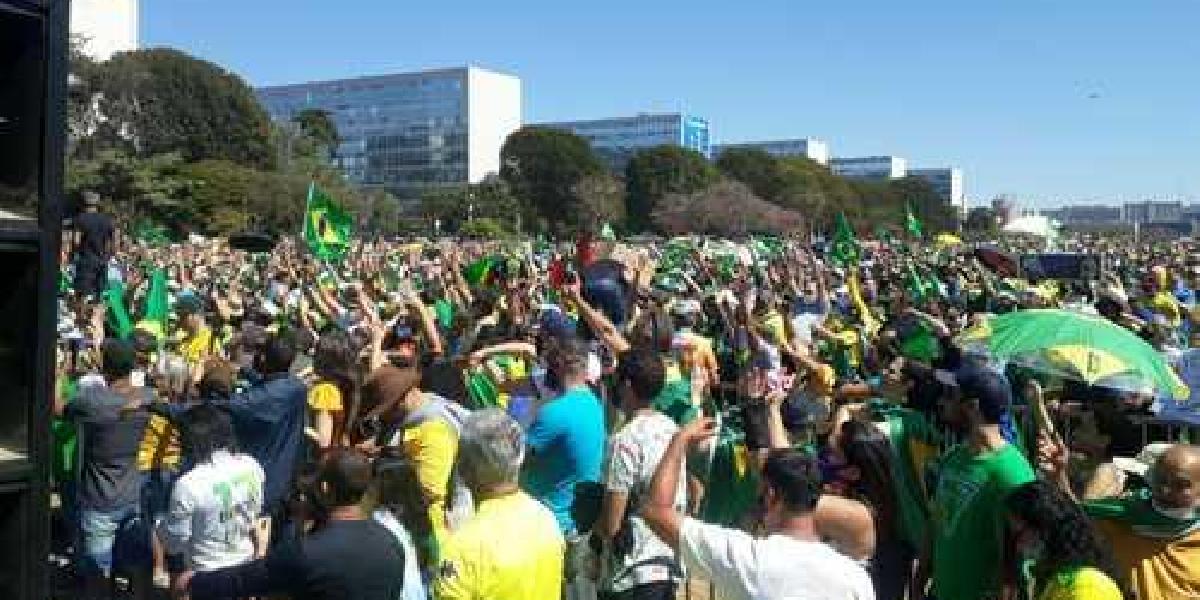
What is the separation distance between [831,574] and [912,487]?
2.41 m

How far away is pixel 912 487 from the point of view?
5.86m

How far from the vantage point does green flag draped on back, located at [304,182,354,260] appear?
12.4 metres

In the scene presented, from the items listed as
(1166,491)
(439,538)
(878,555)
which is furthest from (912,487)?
(439,538)

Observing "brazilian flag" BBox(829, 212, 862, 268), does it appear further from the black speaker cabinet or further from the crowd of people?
the black speaker cabinet

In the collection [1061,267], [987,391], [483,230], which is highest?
[483,230]

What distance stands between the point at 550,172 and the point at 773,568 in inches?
4312

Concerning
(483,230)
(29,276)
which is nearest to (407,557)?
(29,276)

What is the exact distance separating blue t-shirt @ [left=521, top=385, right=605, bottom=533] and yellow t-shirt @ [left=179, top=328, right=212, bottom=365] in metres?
5.12

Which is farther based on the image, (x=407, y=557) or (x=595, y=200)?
(x=595, y=200)

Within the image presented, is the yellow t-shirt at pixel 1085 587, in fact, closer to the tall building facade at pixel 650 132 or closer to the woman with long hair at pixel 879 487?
the woman with long hair at pixel 879 487

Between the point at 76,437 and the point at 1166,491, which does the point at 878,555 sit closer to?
the point at 1166,491

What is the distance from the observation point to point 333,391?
629 centimetres

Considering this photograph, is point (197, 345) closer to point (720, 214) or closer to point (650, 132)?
point (720, 214)

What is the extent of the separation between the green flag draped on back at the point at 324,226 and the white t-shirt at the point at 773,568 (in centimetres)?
927
